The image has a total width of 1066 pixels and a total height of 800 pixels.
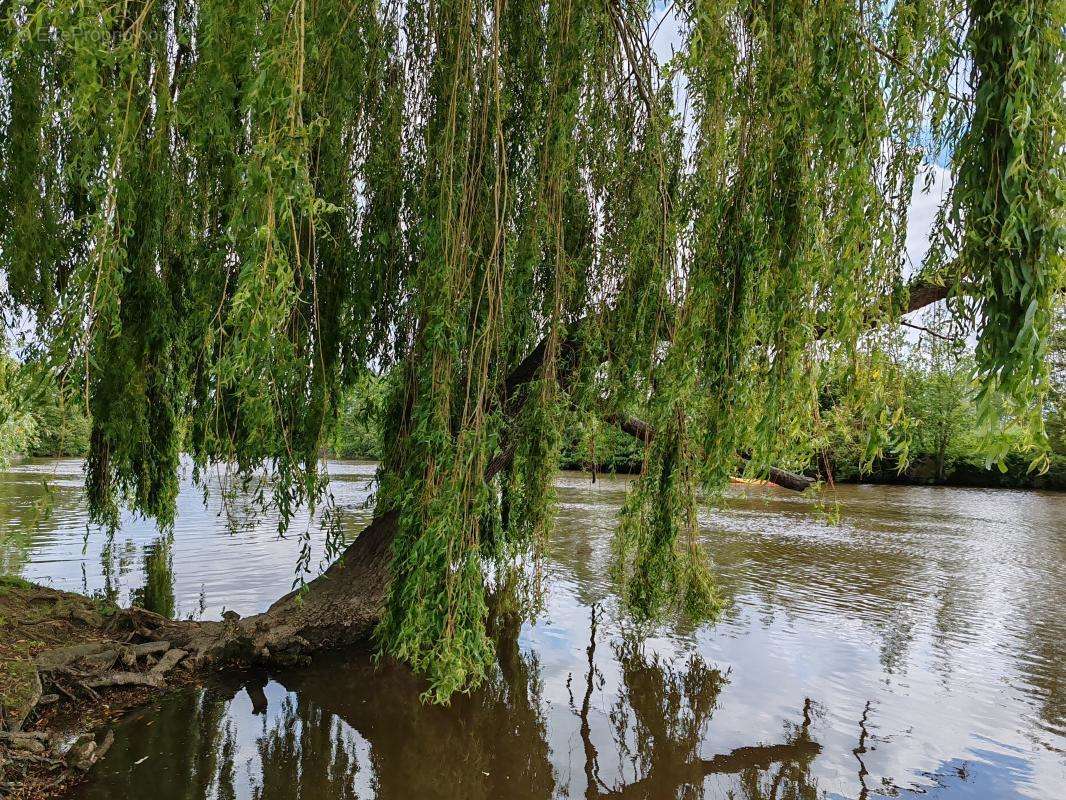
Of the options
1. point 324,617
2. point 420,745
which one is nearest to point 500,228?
point 420,745

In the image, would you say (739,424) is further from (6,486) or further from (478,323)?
(6,486)

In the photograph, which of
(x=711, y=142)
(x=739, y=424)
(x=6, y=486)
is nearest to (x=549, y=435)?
(x=739, y=424)

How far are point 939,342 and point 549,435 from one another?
1.81 meters

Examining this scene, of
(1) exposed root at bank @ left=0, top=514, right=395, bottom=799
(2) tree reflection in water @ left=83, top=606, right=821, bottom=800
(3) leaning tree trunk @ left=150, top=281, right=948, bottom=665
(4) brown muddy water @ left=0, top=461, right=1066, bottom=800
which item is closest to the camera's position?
(1) exposed root at bank @ left=0, top=514, right=395, bottom=799

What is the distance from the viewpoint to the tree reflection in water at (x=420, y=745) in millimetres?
3203

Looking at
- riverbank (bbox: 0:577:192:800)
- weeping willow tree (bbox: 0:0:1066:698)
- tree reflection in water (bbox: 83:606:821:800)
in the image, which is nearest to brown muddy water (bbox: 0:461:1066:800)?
tree reflection in water (bbox: 83:606:821:800)

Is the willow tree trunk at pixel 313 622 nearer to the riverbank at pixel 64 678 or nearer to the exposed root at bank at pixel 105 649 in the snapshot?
the exposed root at bank at pixel 105 649

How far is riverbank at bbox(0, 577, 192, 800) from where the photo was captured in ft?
9.67

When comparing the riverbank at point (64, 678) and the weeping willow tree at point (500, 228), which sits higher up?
the weeping willow tree at point (500, 228)

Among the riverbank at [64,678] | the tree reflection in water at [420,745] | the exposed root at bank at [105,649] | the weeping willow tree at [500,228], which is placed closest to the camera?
the weeping willow tree at [500,228]

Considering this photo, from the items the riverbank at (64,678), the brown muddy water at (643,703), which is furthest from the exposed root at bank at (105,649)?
the brown muddy water at (643,703)

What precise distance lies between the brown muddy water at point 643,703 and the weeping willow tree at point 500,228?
74cm

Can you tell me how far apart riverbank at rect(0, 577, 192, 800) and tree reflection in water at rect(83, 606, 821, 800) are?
165 millimetres

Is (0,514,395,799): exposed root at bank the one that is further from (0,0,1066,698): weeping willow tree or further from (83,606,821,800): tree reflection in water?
(0,0,1066,698): weeping willow tree
